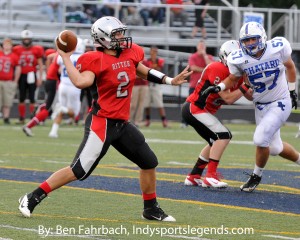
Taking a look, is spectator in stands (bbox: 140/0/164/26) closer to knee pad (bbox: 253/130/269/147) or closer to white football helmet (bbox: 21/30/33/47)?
white football helmet (bbox: 21/30/33/47)

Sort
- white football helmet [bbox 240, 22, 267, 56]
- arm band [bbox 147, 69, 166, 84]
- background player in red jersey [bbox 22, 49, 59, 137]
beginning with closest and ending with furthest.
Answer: arm band [bbox 147, 69, 166, 84] → white football helmet [bbox 240, 22, 267, 56] → background player in red jersey [bbox 22, 49, 59, 137]

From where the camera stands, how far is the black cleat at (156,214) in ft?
26.3

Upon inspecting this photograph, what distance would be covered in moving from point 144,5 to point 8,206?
16696 millimetres

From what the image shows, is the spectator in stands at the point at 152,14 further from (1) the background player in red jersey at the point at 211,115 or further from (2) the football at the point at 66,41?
(2) the football at the point at 66,41

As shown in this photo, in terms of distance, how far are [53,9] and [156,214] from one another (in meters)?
17.5

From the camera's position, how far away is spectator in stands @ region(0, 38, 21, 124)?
2016 centimetres

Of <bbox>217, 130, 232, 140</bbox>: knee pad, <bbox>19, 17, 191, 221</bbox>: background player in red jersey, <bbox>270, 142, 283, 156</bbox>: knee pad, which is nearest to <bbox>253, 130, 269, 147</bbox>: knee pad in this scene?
<bbox>270, 142, 283, 156</bbox>: knee pad

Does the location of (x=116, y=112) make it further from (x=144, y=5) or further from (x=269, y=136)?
(x=144, y=5)

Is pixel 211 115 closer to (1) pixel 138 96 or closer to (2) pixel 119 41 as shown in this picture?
(2) pixel 119 41

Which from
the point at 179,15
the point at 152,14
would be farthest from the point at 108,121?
the point at 179,15

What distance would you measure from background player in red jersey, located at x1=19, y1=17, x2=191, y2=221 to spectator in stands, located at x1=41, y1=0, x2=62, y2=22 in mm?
16692

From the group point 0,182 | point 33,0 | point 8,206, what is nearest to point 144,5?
point 33,0

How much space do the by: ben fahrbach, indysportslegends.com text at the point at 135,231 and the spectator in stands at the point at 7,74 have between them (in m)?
12.9

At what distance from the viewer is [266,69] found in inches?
381
